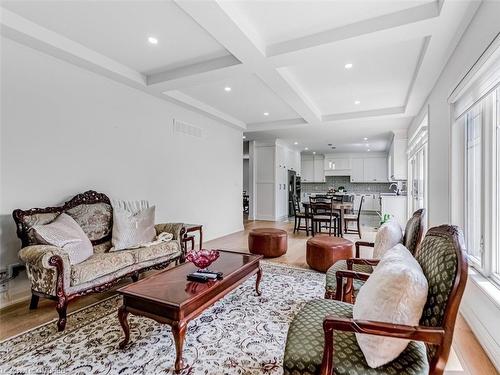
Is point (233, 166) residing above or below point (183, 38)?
below

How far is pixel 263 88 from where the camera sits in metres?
4.16

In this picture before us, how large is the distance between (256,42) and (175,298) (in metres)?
2.52

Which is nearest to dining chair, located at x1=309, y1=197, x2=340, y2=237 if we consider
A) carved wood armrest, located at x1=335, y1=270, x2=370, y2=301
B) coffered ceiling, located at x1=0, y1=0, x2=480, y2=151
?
coffered ceiling, located at x1=0, y1=0, x2=480, y2=151

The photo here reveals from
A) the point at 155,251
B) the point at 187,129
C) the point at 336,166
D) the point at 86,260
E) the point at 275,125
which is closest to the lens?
the point at 86,260

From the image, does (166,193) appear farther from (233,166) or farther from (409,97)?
(409,97)

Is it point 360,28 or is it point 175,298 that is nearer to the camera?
point 175,298

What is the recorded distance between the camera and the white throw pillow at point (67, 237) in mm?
2387

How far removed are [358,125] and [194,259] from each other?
535 cm

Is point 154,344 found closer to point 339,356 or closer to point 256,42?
point 339,356

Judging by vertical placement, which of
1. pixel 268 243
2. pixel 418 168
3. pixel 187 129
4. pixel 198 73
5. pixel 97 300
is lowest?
pixel 97 300

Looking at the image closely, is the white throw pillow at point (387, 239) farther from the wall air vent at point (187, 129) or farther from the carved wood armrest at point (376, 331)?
the wall air vent at point (187, 129)

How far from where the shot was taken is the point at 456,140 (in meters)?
2.74

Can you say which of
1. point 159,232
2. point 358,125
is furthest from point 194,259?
point 358,125

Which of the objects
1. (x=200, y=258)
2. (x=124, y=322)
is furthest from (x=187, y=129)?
(x=124, y=322)
